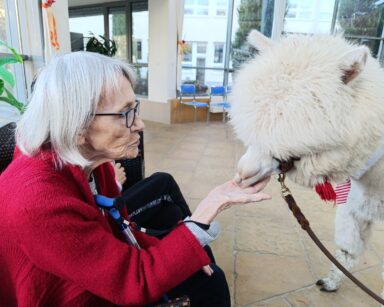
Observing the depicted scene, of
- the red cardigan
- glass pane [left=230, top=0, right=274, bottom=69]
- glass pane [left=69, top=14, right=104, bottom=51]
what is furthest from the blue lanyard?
glass pane [left=69, top=14, right=104, bottom=51]

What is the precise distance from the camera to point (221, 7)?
21.6 ft

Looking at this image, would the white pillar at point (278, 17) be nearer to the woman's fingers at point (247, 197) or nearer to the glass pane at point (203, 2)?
the glass pane at point (203, 2)

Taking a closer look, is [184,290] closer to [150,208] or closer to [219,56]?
[150,208]

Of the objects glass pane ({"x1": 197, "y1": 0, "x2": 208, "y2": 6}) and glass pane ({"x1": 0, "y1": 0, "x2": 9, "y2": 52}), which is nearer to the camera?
glass pane ({"x1": 0, "y1": 0, "x2": 9, "y2": 52})

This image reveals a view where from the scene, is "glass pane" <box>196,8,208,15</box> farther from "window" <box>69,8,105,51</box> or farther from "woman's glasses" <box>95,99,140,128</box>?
"woman's glasses" <box>95,99,140,128</box>

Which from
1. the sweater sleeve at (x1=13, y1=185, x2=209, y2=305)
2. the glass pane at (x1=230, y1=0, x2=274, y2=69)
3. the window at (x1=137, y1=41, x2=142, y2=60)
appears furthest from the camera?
the window at (x1=137, y1=41, x2=142, y2=60)

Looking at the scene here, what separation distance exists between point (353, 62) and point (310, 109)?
145mm

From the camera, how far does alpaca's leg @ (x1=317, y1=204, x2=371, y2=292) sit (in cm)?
142

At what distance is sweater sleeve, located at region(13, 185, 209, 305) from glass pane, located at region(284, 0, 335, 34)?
22.0 ft

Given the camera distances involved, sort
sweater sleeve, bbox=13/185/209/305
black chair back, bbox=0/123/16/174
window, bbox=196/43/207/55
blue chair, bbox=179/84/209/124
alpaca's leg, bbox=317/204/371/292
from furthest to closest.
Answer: window, bbox=196/43/207/55 → blue chair, bbox=179/84/209/124 → alpaca's leg, bbox=317/204/371/292 → black chair back, bbox=0/123/16/174 → sweater sleeve, bbox=13/185/209/305

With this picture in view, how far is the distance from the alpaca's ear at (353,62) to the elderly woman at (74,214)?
39cm

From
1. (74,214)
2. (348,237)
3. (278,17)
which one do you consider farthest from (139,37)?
(74,214)

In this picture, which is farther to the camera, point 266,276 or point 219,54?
point 219,54

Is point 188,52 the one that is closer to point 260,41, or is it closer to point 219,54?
point 219,54
